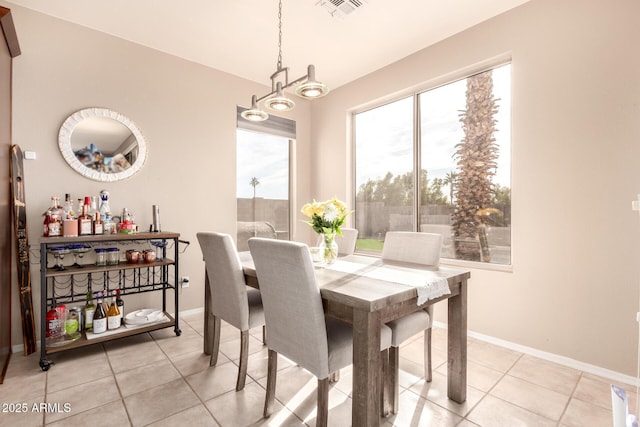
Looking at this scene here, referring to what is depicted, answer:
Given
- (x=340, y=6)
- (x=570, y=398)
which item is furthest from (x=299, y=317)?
(x=340, y=6)

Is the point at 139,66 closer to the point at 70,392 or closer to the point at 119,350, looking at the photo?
the point at 119,350

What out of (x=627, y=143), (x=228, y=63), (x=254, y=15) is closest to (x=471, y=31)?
(x=627, y=143)

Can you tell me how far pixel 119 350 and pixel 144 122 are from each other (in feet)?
6.70

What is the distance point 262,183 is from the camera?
3.99m

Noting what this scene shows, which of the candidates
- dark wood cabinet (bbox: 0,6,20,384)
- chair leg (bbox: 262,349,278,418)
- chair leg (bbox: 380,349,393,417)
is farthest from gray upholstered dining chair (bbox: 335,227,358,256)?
dark wood cabinet (bbox: 0,6,20,384)

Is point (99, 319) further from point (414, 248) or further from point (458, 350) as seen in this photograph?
point (458, 350)

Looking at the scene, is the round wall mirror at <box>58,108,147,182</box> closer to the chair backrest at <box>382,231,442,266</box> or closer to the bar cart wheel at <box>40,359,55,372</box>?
the bar cart wheel at <box>40,359,55,372</box>

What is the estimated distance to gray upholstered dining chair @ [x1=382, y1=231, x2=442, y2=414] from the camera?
1.70 metres

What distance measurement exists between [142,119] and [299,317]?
2.65 meters

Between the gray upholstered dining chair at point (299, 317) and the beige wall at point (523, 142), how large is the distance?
1588mm

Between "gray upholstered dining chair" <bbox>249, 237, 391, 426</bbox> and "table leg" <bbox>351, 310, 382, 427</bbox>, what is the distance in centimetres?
15

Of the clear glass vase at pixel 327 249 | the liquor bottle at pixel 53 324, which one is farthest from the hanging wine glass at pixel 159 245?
the clear glass vase at pixel 327 249

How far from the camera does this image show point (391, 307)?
1444 millimetres

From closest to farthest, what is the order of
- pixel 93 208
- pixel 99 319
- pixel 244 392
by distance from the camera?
pixel 244 392, pixel 99 319, pixel 93 208
